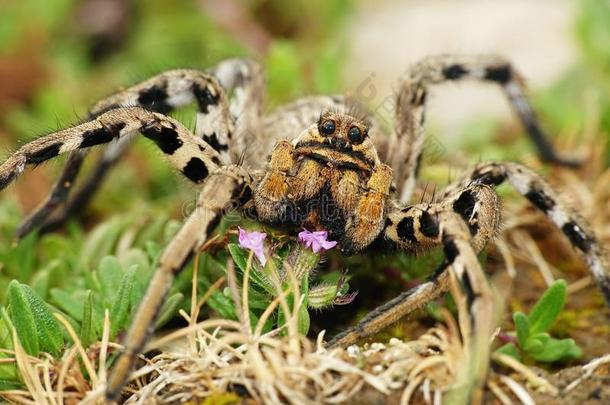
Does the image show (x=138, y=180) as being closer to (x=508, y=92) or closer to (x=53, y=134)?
(x=53, y=134)

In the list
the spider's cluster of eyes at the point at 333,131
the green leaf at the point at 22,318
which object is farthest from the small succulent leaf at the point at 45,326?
the spider's cluster of eyes at the point at 333,131

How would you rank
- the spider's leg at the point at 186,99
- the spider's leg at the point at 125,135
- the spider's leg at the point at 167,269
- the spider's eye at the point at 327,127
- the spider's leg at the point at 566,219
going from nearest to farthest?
1. the spider's leg at the point at 167,269
2. the spider's leg at the point at 125,135
3. the spider's eye at the point at 327,127
4. the spider's leg at the point at 566,219
5. the spider's leg at the point at 186,99

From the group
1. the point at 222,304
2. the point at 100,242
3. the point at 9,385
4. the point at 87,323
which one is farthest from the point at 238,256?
the point at 100,242

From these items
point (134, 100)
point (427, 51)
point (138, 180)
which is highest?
point (427, 51)

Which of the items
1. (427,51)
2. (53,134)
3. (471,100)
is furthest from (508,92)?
(53,134)

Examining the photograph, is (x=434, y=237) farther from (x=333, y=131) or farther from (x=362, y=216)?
(x=333, y=131)

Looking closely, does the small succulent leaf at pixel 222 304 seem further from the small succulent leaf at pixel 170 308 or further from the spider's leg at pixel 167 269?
the spider's leg at pixel 167 269
